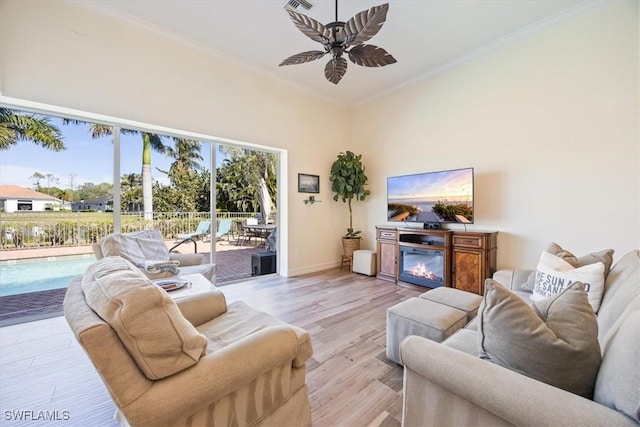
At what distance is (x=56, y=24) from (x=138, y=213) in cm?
207

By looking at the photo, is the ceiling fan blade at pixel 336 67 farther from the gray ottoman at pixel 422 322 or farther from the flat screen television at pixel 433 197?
the gray ottoman at pixel 422 322

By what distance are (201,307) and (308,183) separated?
332 centimetres

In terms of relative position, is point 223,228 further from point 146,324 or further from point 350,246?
point 146,324

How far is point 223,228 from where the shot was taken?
400 centimetres

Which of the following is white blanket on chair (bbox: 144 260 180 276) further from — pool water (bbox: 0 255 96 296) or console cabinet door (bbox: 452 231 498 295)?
console cabinet door (bbox: 452 231 498 295)

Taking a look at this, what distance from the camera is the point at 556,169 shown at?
2.98m

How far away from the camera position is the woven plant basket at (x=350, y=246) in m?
4.85

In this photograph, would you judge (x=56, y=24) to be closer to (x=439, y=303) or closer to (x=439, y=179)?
(x=439, y=303)

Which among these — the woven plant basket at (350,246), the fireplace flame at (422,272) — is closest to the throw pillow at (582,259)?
the fireplace flame at (422,272)

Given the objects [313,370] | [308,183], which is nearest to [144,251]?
[313,370]

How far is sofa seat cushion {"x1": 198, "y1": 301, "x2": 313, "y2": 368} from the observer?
129 cm

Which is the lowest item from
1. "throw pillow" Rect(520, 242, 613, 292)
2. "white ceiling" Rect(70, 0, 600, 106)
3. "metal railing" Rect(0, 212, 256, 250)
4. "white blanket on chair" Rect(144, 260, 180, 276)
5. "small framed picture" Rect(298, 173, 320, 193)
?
"white blanket on chair" Rect(144, 260, 180, 276)

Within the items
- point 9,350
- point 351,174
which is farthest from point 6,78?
point 351,174

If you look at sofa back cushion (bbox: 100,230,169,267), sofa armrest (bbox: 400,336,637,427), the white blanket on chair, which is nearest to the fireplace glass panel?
sofa armrest (bbox: 400,336,637,427)
